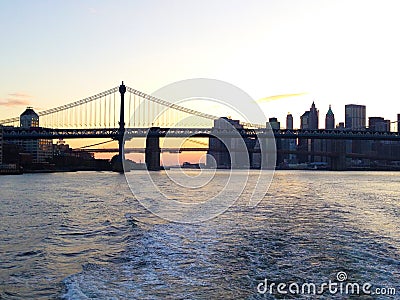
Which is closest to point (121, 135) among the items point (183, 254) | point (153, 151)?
point (153, 151)

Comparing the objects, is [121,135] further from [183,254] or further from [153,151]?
[183,254]

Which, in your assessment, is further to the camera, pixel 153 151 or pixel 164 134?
pixel 153 151

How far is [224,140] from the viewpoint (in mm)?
58188

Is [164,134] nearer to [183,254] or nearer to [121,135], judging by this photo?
[121,135]

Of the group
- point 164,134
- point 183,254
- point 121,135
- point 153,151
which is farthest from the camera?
point 153,151

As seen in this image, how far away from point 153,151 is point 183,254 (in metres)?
52.4

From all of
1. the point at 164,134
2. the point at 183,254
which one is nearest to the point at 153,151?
the point at 164,134

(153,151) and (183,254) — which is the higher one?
(153,151)

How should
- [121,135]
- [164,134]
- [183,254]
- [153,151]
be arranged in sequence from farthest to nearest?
[153,151], [164,134], [121,135], [183,254]

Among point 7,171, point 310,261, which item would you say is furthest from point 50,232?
point 7,171

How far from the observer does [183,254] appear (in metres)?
7.18

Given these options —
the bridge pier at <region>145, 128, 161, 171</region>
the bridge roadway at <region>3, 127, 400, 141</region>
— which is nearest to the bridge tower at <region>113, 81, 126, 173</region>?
the bridge roadway at <region>3, 127, 400, 141</region>

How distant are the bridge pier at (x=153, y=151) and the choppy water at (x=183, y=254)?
1567 inches

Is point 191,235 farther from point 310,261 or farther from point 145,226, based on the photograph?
point 310,261
